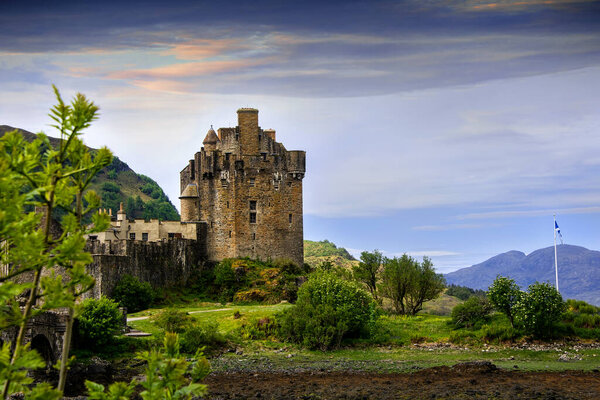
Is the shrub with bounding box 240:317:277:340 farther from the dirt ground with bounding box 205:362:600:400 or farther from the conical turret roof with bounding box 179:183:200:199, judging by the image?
the conical turret roof with bounding box 179:183:200:199

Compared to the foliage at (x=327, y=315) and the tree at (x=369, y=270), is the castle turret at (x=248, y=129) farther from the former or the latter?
the foliage at (x=327, y=315)

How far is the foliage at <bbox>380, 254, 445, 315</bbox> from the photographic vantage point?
63.2 metres

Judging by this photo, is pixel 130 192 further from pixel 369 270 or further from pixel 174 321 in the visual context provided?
pixel 174 321

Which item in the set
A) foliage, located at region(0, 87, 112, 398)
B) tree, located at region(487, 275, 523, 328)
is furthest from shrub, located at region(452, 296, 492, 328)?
foliage, located at region(0, 87, 112, 398)

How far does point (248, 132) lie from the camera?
242ft

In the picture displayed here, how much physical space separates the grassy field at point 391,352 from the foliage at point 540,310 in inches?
66.9

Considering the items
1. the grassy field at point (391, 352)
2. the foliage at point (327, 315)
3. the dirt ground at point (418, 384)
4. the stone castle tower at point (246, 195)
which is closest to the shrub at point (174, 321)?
the grassy field at point (391, 352)

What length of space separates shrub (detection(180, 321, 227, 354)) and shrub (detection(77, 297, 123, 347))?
13.8 feet

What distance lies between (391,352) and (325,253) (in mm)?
100884

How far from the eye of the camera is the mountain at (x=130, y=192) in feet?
482

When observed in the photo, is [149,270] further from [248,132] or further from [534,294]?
[534,294]

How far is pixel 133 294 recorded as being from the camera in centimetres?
5528

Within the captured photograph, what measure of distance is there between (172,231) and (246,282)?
1021cm

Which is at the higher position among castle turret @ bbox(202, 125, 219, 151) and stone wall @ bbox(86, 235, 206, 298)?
castle turret @ bbox(202, 125, 219, 151)
